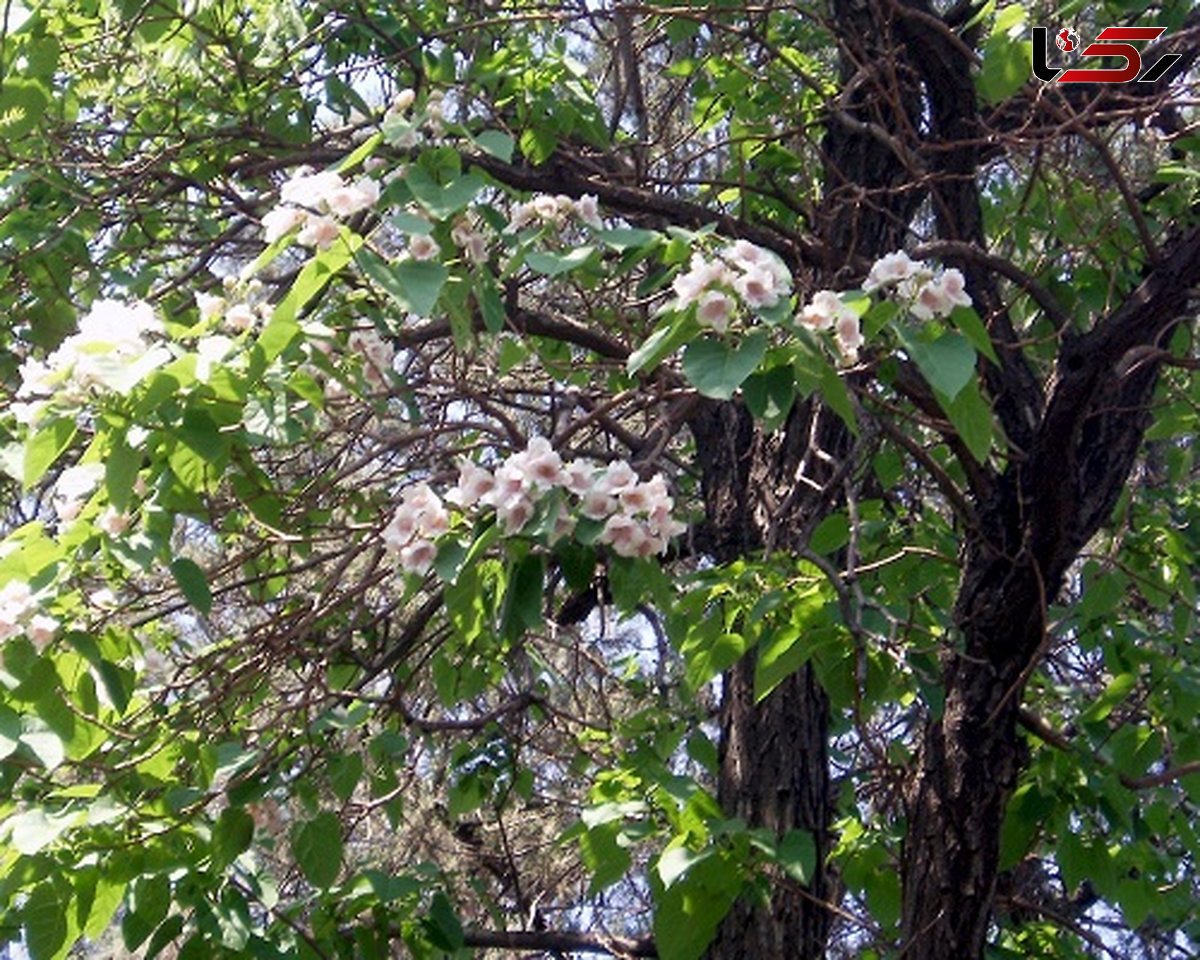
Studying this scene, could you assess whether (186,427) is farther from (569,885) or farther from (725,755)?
(569,885)

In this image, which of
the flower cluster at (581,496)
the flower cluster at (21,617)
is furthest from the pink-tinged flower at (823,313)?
the flower cluster at (21,617)

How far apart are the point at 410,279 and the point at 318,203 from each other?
0.63 ft

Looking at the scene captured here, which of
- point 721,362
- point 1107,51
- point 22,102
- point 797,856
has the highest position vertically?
point 1107,51

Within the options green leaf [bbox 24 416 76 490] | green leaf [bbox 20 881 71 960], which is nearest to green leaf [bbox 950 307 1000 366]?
green leaf [bbox 24 416 76 490]

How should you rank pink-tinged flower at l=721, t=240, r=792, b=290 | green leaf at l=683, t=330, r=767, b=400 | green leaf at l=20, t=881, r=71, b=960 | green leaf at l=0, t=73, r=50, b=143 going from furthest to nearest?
green leaf at l=0, t=73, r=50, b=143
green leaf at l=20, t=881, r=71, b=960
pink-tinged flower at l=721, t=240, r=792, b=290
green leaf at l=683, t=330, r=767, b=400

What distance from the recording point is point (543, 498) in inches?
78.4

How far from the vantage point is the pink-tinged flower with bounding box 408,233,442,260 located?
2.08 m

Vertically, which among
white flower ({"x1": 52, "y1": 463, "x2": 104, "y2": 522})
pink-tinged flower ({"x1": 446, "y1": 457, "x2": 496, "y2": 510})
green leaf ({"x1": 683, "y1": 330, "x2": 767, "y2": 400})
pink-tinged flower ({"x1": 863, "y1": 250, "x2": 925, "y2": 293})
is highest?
pink-tinged flower ({"x1": 863, "y1": 250, "x2": 925, "y2": 293})

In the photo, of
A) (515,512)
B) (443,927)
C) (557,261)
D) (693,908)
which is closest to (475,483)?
(515,512)

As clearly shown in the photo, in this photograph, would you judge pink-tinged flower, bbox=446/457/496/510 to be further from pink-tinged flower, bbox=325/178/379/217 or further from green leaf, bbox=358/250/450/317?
pink-tinged flower, bbox=325/178/379/217

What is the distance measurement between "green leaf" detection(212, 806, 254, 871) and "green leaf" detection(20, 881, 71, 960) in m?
0.23

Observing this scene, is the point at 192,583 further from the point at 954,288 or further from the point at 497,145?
the point at 954,288

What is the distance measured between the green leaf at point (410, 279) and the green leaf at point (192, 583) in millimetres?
438

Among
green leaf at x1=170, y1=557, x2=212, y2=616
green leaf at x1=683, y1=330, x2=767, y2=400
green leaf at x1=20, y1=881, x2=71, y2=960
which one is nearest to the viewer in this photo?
green leaf at x1=683, y1=330, x2=767, y2=400
